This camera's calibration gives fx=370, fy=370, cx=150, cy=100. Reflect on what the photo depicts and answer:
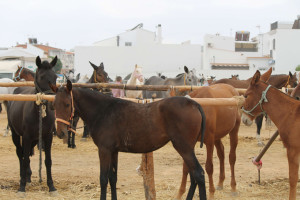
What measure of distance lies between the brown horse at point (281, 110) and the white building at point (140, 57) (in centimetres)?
3750

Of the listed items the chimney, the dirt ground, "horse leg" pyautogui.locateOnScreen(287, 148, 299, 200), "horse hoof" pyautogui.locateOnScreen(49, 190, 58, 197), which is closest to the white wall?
the chimney

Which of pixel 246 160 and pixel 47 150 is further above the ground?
pixel 47 150

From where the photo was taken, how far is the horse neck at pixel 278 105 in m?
5.45

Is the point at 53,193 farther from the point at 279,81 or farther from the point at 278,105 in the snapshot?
the point at 279,81

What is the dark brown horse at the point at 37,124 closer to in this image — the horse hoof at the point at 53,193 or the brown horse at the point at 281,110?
the horse hoof at the point at 53,193

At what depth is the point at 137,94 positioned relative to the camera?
1584cm

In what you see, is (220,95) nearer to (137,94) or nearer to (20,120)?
(20,120)

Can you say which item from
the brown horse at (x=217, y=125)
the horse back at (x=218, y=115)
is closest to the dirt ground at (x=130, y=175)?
the brown horse at (x=217, y=125)

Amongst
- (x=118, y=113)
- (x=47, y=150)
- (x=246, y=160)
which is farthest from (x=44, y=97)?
(x=246, y=160)

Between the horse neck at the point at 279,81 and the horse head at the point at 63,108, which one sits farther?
the horse neck at the point at 279,81

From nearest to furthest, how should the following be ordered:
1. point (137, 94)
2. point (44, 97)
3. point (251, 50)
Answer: point (44, 97), point (137, 94), point (251, 50)

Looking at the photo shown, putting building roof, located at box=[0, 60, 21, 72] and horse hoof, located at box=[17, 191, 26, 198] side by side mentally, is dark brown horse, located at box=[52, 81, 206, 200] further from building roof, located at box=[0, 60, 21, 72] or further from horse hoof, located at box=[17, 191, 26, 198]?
building roof, located at box=[0, 60, 21, 72]

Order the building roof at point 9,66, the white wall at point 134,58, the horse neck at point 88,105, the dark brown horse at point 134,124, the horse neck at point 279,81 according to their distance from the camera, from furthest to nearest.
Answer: the white wall at point 134,58 → the building roof at point 9,66 → the horse neck at point 279,81 → the horse neck at point 88,105 → the dark brown horse at point 134,124

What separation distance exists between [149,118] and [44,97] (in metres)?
2.04
